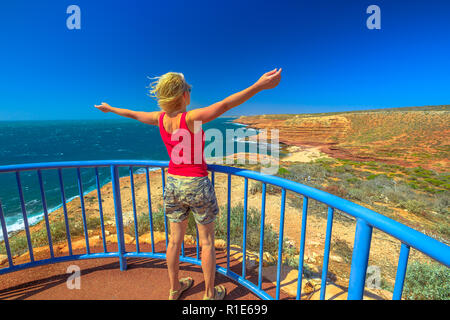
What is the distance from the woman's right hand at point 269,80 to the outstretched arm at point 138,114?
0.90 meters

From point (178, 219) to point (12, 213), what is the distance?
19169 millimetres

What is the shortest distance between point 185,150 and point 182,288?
1.50m

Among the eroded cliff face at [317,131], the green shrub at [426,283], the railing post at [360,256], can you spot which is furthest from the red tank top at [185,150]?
the eroded cliff face at [317,131]

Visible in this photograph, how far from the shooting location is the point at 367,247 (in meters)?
1.17

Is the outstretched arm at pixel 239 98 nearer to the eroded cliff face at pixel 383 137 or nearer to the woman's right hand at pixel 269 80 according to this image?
the woman's right hand at pixel 269 80

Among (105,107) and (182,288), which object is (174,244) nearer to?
(182,288)

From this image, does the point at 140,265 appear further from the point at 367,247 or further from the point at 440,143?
the point at 440,143

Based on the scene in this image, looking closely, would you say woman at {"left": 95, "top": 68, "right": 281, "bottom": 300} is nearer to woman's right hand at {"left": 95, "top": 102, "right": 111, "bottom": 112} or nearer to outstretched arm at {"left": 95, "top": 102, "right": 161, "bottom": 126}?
outstretched arm at {"left": 95, "top": 102, "right": 161, "bottom": 126}

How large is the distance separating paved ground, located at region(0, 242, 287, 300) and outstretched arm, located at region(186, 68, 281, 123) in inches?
72.6

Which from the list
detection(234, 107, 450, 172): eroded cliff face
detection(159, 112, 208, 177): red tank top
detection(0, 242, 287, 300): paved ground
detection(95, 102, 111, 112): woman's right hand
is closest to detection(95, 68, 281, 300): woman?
detection(159, 112, 208, 177): red tank top

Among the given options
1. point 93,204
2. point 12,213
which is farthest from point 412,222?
point 12,213

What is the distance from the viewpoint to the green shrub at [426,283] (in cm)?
353

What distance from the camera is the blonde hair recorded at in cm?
161
